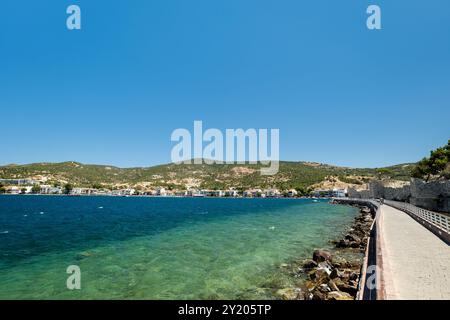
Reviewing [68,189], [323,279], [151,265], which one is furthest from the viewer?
[68,189]

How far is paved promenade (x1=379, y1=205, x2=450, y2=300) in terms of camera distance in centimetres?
748

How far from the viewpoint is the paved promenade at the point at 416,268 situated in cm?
748

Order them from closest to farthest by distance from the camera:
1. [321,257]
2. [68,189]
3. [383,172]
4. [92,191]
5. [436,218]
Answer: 1. [321,257]
2. [436,218]
3. [383,172]
4. [68,189]
5. [92,191]

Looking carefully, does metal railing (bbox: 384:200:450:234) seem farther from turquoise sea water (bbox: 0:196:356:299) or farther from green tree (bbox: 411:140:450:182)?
green tree (bbox: 411:140:450:182)

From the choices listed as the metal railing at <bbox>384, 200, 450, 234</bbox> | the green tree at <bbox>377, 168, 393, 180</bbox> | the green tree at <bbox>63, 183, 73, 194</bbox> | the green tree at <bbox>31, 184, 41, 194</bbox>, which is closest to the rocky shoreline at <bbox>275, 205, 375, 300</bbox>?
the metal railing at <bbox>384, 200, 450, 234</bbox>

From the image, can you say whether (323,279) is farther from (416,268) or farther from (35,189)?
(35,189)

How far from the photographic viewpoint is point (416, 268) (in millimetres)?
9891

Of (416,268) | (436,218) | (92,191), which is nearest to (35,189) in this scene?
(92,191)

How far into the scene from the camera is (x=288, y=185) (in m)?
189

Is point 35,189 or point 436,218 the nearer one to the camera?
point 436,218

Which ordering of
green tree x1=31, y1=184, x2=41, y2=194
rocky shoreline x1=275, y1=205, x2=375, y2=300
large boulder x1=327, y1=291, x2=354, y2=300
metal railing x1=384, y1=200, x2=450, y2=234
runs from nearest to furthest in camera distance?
large boulder x1=327, y1=291, x2=354, y2=300 → rocky shoreline x1=275, y1=205, x2=375, y2=300 → metal railing x1=384, y1=200, x2=450, y2=234 → green tree x1=31, y1=184, x2=41, y2=194

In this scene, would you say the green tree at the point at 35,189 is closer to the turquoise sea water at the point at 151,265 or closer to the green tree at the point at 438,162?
the turquoise sea water at the point at 151,265
